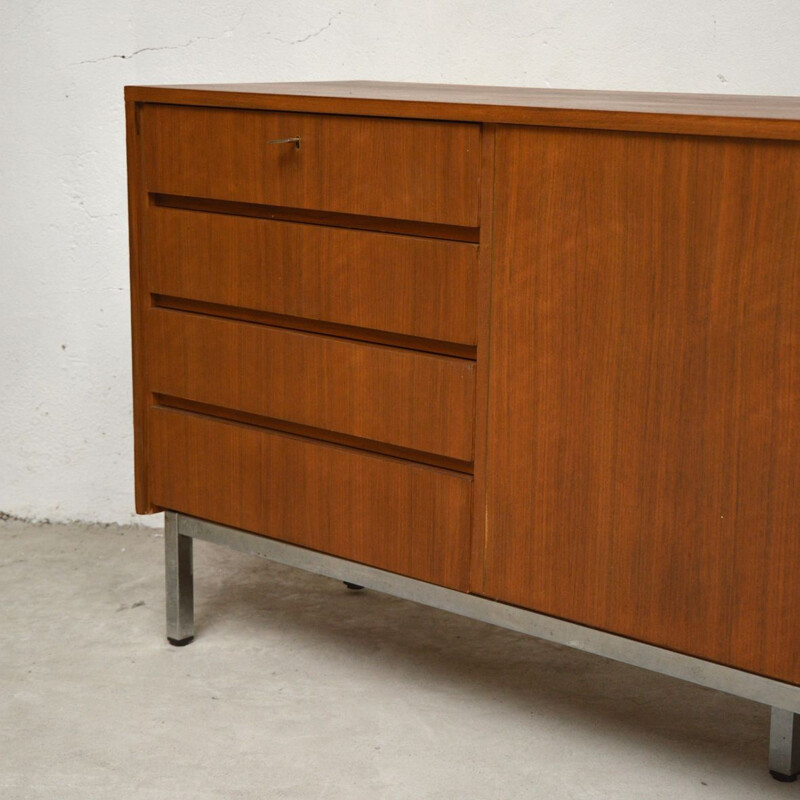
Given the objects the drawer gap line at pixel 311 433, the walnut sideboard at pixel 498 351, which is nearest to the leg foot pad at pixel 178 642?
the walnut sideboard at pixel 498 351

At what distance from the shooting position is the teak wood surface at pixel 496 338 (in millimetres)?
1743

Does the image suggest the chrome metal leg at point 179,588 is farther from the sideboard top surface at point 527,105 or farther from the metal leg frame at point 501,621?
the sideboard top surface at point 527,105

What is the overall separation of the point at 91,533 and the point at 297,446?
48.2 inches

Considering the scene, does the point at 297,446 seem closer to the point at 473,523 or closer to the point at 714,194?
the point at 473,523

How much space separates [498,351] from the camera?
1963mm

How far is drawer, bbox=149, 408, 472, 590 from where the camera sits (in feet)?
6.87

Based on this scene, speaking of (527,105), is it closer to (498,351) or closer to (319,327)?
(498,351)

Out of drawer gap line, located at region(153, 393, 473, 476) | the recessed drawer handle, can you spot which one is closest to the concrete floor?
drawer gap line, located at region(153, 393, 473, 476)

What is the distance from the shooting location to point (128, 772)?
81.9 inches

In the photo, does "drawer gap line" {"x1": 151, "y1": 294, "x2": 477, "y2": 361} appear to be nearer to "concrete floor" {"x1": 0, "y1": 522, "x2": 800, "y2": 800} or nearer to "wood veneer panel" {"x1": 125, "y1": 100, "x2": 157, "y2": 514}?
"wood veneer panel" {"x1": 125, "y1": 100, "x2": 157, "y2": 514}

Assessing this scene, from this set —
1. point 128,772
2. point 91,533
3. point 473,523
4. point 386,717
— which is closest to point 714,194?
point 473,523

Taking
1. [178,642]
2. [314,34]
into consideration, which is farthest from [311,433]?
[314,34]

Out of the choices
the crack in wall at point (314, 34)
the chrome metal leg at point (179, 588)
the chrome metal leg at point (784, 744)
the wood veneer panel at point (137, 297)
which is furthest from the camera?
the crack in wall at point (314, 34)

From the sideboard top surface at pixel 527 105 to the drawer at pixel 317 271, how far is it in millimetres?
201
